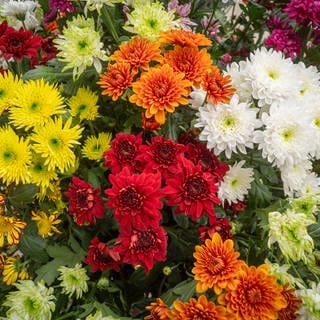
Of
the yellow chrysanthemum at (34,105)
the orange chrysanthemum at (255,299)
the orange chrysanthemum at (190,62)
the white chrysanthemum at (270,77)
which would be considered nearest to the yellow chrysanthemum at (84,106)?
the yellow chrysanthemum at (34,105)

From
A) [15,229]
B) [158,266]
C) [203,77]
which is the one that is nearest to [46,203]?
[15,229]

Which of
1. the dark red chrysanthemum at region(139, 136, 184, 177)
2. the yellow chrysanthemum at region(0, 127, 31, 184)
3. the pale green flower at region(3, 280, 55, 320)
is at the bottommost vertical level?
the pale green flower at region(3, 280, 55, 320)

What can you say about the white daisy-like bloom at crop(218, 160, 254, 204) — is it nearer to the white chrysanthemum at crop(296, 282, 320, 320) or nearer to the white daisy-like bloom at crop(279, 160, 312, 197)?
the white daisy-like bloom at crop(279, 160, 312, 197)

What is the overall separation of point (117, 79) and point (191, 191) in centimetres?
20

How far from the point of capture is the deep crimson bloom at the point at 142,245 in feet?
2.15

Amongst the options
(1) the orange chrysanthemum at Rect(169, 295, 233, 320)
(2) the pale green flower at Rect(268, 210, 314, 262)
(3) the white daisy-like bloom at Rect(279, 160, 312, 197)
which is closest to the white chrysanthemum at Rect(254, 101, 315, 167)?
(3) the white daisy-like bloom at Rect(279, 160, 312, 197)

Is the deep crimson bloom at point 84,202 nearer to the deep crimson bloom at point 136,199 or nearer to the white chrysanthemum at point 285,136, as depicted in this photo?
the deep crimson bloom at point 136,199

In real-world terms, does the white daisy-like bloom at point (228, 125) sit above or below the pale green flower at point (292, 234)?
above

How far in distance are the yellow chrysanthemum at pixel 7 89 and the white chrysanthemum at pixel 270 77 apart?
0.34 m

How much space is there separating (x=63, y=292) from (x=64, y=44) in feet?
1.16

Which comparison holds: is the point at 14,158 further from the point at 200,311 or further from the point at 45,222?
the point at 200,311

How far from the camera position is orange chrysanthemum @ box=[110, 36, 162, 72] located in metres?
0.76

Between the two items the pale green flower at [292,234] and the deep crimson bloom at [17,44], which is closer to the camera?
the pale green flower at [292,234]

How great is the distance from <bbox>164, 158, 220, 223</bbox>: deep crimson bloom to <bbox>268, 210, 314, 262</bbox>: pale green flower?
0.08 m
